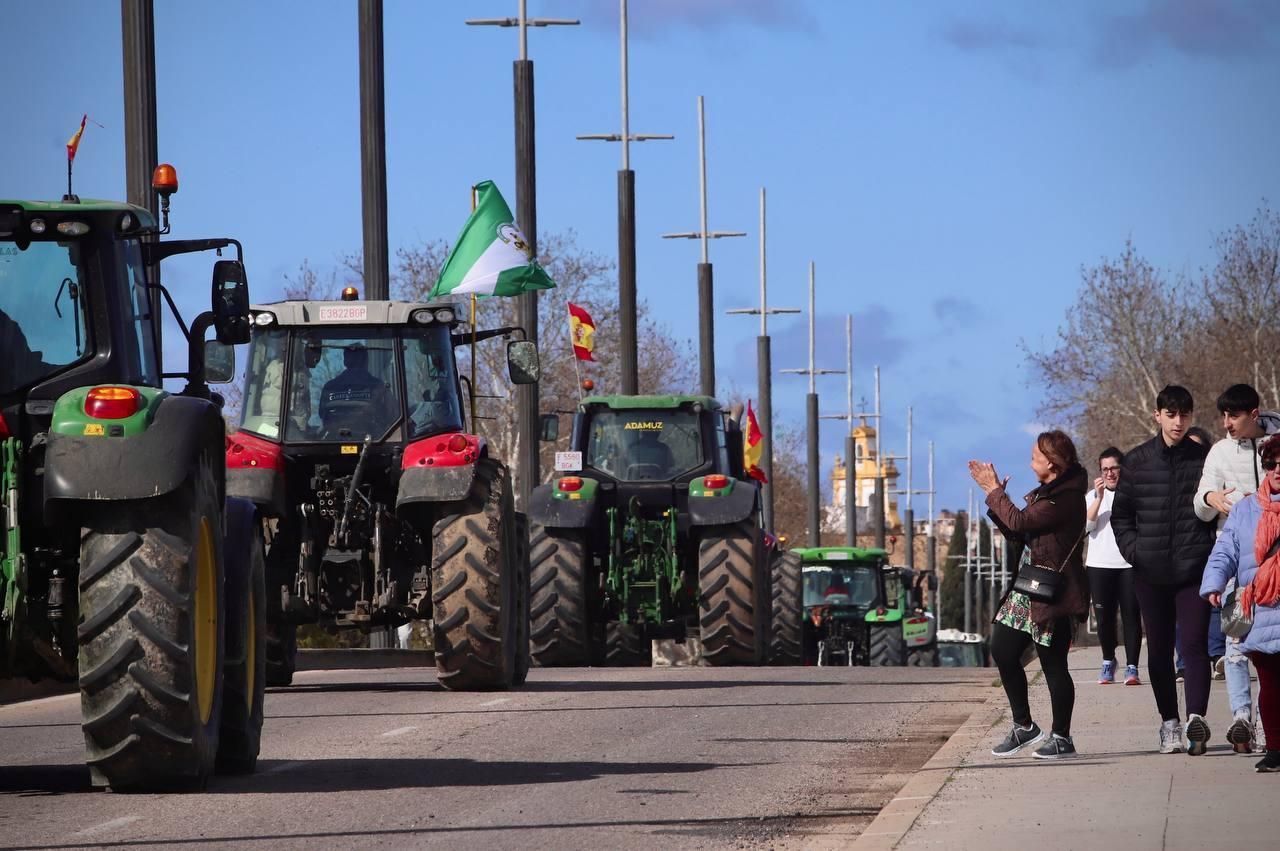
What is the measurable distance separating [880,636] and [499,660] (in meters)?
17.1

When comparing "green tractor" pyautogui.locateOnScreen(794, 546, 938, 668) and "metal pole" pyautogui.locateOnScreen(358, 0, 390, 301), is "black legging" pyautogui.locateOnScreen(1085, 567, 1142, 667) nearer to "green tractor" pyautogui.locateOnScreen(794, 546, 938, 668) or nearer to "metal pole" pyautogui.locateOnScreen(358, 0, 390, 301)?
"metal pole" pyautogui.locateOnScreen(358, 0, 390, 301)

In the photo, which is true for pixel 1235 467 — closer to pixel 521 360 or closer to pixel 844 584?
pixel 521 360

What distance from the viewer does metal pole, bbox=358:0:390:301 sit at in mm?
27094

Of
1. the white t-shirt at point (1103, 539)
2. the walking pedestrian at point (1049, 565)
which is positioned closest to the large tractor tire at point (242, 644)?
the walking pedestrian at point (1049, 565)

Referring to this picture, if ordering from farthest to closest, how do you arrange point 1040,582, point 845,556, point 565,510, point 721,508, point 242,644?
point 845,556, point 565,510, point 721,508, point 1040,582, point 242,644

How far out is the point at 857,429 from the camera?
137625 mm

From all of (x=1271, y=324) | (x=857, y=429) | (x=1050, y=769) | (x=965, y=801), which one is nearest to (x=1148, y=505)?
(x=1050, y=769)

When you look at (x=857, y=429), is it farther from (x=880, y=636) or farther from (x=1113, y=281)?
(x=880, y=636)

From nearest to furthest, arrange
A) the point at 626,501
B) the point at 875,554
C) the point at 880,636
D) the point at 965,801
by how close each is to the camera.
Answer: the point at 965,801 → the point at 626,501 → the point at 880,636 → the point at 875,554

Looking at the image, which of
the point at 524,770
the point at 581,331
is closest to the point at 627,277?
the point at 581,331

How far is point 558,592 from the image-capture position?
24.8 metres

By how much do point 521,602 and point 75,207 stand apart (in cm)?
856

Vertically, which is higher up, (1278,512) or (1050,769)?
(1278,512)

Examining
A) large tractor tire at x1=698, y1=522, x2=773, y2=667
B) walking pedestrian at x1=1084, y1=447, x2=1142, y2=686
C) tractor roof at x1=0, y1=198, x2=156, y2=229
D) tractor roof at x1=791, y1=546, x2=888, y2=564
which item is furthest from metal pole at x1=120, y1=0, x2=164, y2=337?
tractor roof at x1=791, y1=546, x2=888, y2=564
